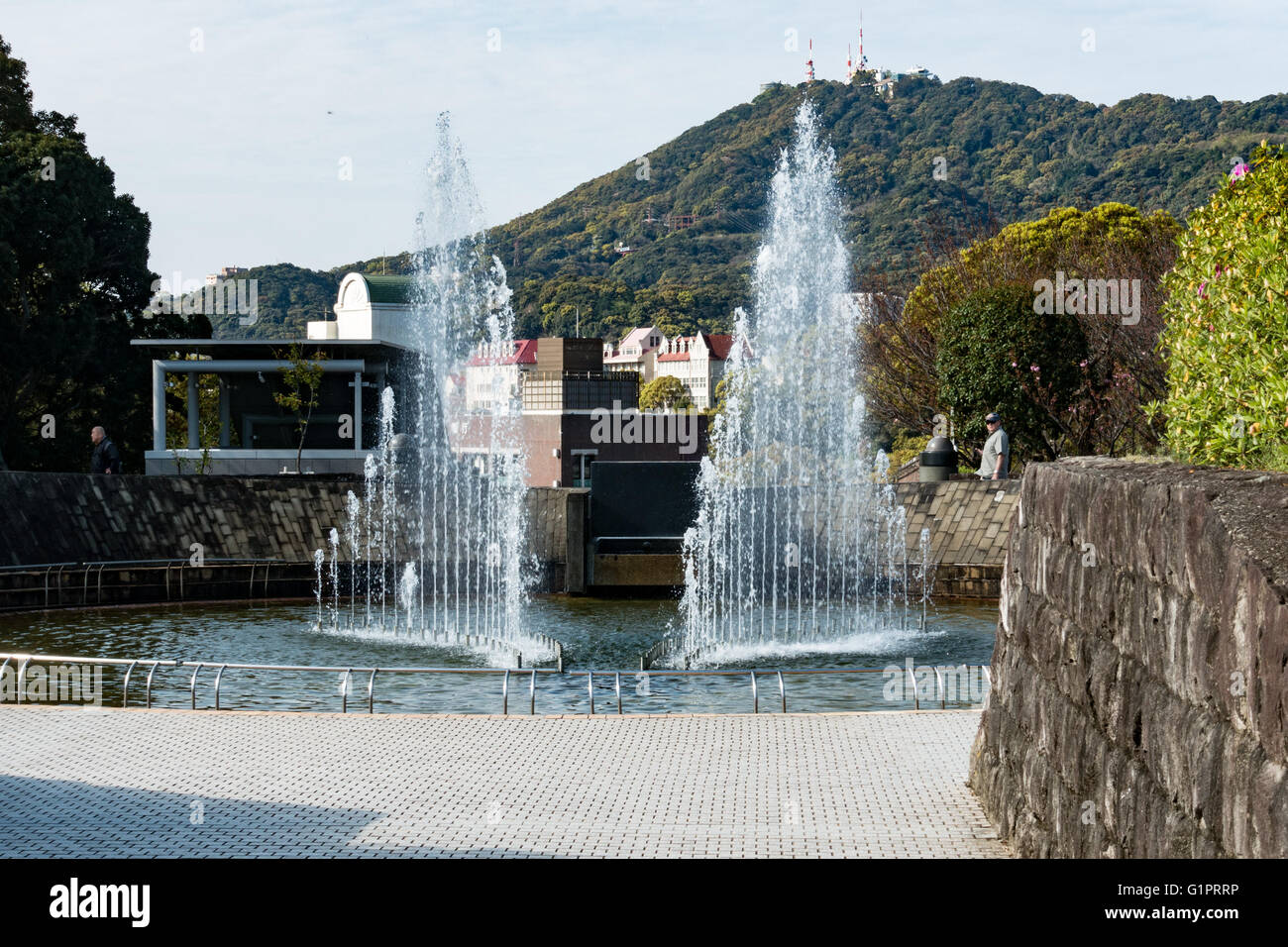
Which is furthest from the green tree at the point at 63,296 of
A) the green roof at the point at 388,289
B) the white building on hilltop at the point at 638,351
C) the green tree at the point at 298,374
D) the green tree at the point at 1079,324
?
the white building on hilltop at the point at 638,351

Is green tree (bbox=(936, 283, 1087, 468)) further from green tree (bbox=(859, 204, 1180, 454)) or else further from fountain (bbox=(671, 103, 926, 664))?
fountain (bbox=(671, 103, 926, 664))

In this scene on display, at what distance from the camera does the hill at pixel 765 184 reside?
102750 mm

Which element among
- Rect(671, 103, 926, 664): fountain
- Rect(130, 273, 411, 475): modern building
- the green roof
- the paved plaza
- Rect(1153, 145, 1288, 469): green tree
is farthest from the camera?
the green roof

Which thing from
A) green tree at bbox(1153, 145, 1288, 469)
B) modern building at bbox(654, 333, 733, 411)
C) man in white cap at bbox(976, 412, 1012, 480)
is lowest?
man in white cap at bbox(976, 412, 1012, 480)

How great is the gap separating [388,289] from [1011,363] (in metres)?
21.9

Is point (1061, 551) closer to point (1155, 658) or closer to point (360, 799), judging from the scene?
point (1155, 658)

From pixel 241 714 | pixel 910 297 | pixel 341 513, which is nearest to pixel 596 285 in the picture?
pixel 910 297

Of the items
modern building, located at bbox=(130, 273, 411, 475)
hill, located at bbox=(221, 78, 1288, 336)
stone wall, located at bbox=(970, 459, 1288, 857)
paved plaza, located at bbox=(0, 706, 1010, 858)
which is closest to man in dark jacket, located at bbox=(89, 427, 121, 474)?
modern building, located at bbox=(130, 273, 411, 475)

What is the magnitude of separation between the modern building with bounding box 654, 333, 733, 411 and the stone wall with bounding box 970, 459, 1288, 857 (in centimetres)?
11971

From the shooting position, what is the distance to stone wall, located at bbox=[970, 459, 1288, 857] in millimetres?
3949

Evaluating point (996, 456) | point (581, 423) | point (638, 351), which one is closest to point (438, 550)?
point (996, 456)

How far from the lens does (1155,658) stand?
16.1ft

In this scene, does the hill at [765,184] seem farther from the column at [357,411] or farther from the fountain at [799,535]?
the column at [357,411]
